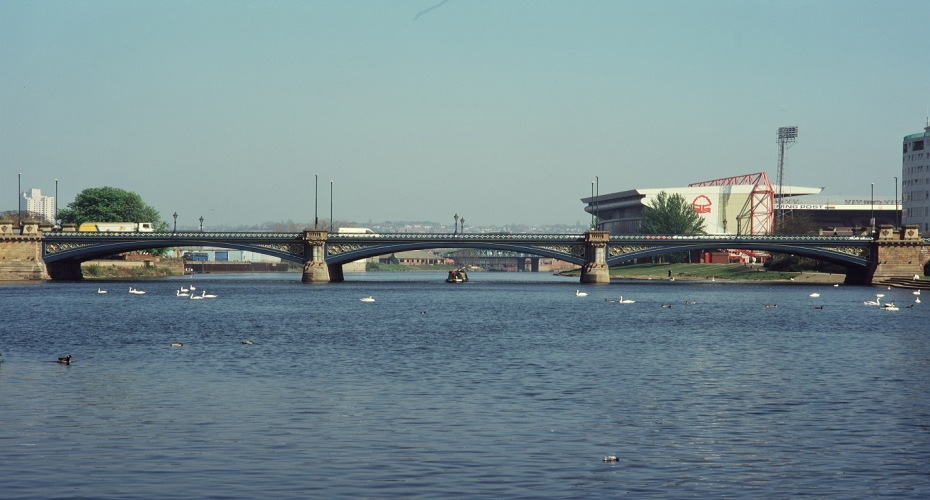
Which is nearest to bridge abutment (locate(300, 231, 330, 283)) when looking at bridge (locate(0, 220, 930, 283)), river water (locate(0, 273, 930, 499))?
bridge (locate(0, 220, 930, 283))

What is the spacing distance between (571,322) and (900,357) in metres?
30.1

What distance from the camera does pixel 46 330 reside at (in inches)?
2739

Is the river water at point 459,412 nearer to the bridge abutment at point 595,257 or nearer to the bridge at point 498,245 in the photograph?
the bridge at point 498,245

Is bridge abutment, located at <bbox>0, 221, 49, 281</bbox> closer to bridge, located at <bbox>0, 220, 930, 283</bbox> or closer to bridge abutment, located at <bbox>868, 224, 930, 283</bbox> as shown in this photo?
bridge, located at <bbox>0, 220, 930, 283</bbox>

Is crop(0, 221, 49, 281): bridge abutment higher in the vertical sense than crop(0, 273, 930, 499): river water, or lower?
higher

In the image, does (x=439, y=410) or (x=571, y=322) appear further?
(x=571, y=322)

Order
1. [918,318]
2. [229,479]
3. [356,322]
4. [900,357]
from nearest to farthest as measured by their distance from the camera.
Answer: [229,479] → [900,357] → [356,322] → [918,318]

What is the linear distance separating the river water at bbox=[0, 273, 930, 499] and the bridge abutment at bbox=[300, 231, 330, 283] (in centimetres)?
8875

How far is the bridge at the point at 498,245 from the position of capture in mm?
160375

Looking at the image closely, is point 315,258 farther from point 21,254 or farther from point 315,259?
point 21,254

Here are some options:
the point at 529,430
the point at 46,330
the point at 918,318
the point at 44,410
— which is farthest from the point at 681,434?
the point at 918,318

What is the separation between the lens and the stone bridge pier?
163 meters

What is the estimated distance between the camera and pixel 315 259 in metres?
167

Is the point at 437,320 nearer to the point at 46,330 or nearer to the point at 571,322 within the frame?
the point at 571,322
